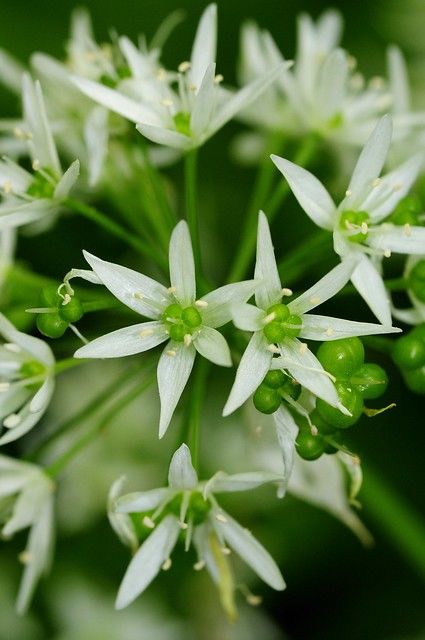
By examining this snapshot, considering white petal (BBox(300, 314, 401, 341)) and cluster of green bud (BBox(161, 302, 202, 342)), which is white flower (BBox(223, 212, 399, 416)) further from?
cluster of green bud (BBox(161, 302, 202, 342))

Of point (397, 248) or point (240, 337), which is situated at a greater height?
point (397, 248)

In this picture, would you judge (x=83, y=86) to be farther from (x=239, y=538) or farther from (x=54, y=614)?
(x=54, y=614)

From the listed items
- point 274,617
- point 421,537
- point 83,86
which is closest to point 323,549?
point 274,617

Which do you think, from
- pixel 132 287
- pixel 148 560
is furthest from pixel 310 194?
pixel 148 560

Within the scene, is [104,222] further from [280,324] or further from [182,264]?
[280,324]

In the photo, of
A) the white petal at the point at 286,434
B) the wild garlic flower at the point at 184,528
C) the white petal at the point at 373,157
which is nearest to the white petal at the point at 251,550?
the wild garlic flower at the point at 184,528

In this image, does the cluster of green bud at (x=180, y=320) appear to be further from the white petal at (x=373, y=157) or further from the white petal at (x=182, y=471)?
the white petal at (x=373, y=157)
